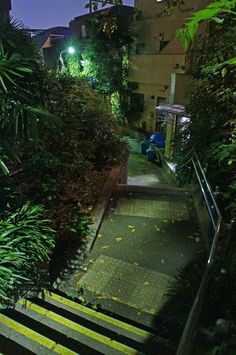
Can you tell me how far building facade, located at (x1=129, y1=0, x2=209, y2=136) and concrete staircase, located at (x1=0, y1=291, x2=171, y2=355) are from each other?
14.9 meters

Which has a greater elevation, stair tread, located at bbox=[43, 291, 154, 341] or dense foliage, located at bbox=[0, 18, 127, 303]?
dense foliage, located at bbox=[0, 18, 127, 303]

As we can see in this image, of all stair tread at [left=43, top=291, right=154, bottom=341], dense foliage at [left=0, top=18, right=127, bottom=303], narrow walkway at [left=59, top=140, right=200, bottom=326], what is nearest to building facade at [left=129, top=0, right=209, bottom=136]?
dense foliage at [left=0, top=18, right=127, bottom=303]

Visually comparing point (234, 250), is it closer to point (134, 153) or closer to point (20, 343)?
point (20, 343)

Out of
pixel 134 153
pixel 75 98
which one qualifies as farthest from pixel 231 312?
pixel 134 153

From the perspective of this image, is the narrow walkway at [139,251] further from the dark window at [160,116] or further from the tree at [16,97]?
the dark window at [160,116]

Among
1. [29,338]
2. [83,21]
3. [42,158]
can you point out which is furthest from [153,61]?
[29,338]

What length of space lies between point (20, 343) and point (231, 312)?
81.7 inches

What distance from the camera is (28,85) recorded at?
11.5 ft

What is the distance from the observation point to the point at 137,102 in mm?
22234

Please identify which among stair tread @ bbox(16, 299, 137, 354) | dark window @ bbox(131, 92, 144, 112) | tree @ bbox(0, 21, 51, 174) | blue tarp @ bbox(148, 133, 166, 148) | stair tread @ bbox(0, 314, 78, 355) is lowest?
blue tarp @ bbox(148, 133, 166, 148)

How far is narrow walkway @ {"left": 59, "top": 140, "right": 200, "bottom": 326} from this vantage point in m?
3.98

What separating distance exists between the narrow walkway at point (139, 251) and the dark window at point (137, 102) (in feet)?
51.3

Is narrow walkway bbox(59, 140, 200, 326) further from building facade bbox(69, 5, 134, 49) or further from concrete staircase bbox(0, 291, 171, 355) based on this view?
building facade bbox(69, 5, 134, 49)

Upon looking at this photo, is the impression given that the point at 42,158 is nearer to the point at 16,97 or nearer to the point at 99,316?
the point at 16,97
